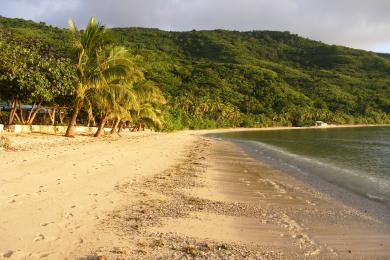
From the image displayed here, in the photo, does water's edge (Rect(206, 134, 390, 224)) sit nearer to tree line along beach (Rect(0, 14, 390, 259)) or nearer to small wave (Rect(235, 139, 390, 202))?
tree line along beach (Rect(0, 14, 390, 259))

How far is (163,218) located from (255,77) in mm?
131544

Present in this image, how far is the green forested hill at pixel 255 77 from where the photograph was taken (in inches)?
4210

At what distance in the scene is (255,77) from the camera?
136125 millimetres

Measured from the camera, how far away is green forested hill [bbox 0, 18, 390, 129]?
10694 centimetres

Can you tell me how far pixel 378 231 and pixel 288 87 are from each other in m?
136

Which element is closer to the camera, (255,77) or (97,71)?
(97,71)

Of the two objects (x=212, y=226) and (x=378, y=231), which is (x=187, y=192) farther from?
(x=378, y=231)

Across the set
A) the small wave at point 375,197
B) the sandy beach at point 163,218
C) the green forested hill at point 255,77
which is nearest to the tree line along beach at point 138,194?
the sandy beach at point 163,218

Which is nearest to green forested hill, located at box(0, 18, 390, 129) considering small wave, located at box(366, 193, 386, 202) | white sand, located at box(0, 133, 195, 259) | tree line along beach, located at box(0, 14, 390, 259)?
tree line along beach, located at box(0, 14, 390, 259)

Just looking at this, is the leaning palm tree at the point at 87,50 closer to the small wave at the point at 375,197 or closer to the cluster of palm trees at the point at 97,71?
the cluster of palm trees at the point at 97,71

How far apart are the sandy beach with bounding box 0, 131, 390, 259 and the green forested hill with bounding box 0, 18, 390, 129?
182 feet

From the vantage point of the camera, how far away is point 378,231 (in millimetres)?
Answer: 7754

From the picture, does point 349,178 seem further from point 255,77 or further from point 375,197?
point 255,77

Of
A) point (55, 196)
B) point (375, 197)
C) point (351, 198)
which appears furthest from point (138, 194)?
point (375, 197)
